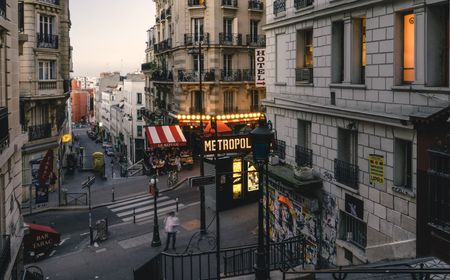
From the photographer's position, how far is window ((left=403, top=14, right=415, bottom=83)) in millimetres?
11789

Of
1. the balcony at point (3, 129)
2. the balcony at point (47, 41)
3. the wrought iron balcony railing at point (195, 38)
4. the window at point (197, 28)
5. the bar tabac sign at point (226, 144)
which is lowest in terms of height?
the bar tabac sign at point (226, 144)

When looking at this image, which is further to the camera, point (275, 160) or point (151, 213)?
point (151, 213)

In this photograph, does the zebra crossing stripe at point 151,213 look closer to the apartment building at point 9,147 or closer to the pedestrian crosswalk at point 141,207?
the pedestrian crosswalk at point 141,207

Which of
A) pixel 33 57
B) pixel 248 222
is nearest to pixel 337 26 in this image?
pixel 248 222

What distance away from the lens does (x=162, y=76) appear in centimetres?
4781

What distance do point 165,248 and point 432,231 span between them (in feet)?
39.9

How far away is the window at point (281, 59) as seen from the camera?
1833cm

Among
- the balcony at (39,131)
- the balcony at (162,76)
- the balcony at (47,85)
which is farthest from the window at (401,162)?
the balcony at (162,76)

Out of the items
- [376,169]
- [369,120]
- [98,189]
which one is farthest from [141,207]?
[369,120]

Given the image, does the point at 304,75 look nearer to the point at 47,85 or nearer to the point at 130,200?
the point at 130,200

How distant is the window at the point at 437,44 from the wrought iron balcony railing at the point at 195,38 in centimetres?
3126

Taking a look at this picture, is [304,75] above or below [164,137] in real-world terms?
above

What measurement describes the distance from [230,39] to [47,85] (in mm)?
16700

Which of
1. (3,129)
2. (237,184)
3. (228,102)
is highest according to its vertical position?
(228,102)
